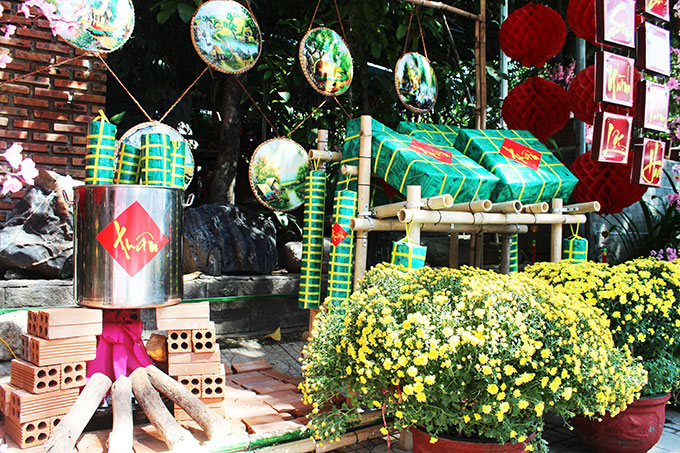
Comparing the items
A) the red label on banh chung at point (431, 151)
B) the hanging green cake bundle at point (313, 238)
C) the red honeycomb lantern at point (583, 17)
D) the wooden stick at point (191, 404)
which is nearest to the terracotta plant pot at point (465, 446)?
the wooden stick at point (191, 404)

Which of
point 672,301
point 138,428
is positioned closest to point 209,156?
point 138,428

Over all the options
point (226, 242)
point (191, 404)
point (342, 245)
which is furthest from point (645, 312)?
point (226, 242)

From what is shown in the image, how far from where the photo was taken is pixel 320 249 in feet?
11.4

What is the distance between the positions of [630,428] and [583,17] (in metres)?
3.11

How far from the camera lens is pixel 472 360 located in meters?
1.98

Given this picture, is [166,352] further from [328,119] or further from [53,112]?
[328,119]

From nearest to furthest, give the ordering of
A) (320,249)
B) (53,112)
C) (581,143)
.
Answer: (320,249), (53,112), (581,143)

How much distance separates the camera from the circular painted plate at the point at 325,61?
3914 millimetres

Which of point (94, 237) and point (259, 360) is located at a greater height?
point (94, 237)

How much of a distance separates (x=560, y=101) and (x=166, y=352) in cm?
361

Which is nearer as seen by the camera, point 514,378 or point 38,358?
point 514,378

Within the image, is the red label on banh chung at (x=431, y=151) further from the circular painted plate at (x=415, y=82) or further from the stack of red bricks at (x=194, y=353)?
the stack of red bricks at (x=194, y=353)

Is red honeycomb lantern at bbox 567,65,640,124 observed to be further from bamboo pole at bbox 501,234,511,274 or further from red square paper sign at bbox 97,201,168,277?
red square paper sign at bbox 97,201,168,277

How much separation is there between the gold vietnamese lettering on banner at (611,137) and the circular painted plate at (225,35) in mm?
2487
